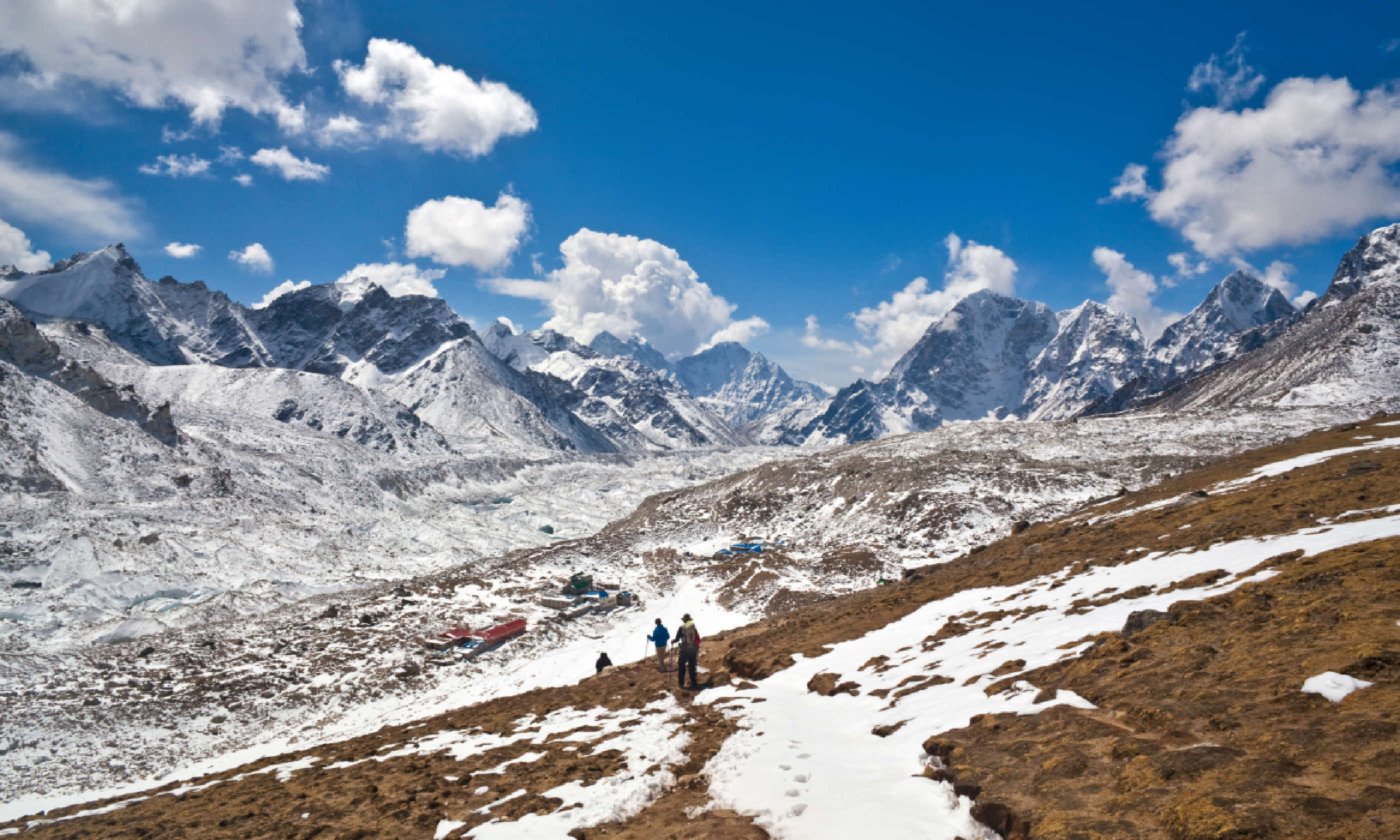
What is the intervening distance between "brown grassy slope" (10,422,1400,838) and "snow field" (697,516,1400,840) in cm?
57

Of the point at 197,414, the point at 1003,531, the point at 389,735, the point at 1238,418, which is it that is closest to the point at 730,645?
the point at 389,735

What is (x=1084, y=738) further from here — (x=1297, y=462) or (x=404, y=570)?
(x=404, y=570)

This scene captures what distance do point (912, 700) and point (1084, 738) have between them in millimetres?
4469

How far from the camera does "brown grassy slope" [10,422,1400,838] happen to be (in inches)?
228

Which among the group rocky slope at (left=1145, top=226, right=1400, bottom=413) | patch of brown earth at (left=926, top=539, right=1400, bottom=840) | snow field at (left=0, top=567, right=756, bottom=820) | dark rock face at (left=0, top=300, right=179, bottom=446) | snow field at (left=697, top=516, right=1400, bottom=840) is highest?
dark rock face at (left=0, top=300, right=179, bottom=446)

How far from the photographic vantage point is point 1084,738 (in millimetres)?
7562

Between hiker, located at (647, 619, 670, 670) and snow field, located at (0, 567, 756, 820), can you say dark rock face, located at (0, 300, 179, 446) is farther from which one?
hiker, located at (647, 619, 670, 670)

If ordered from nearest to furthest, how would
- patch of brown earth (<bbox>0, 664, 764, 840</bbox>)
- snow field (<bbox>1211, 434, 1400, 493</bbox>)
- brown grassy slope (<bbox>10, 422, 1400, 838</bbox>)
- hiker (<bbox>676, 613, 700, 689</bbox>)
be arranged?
brown grassy slope (<bbox>10, 422, 1400, 838</bbox>) → patch of brown earth (<bbox>0, 664, 764, 840</bbox>) → hiker (<bbox>676, 613, 700, 689</bbox>) → snow field (<bbox>1211, 434, 1400, 493</bbox>)

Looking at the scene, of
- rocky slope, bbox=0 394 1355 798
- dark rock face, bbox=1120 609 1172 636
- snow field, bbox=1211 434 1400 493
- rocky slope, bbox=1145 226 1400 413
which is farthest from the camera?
rocky slope, bbox=1145 226 1400 413

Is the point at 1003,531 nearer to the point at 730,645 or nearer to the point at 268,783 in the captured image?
the point at 730,645

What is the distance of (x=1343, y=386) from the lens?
294ft

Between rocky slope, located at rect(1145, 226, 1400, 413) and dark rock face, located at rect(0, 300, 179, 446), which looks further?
rocky slope, located at rect(1145, 226, 1400, 413)

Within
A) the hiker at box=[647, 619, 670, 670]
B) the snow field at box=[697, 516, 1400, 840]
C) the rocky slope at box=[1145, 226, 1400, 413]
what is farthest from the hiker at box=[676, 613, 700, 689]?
the rocky slope at box=[1145, 226, 1400, 413]

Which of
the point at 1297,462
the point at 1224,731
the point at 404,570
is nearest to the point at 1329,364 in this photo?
the point at 1297,462
